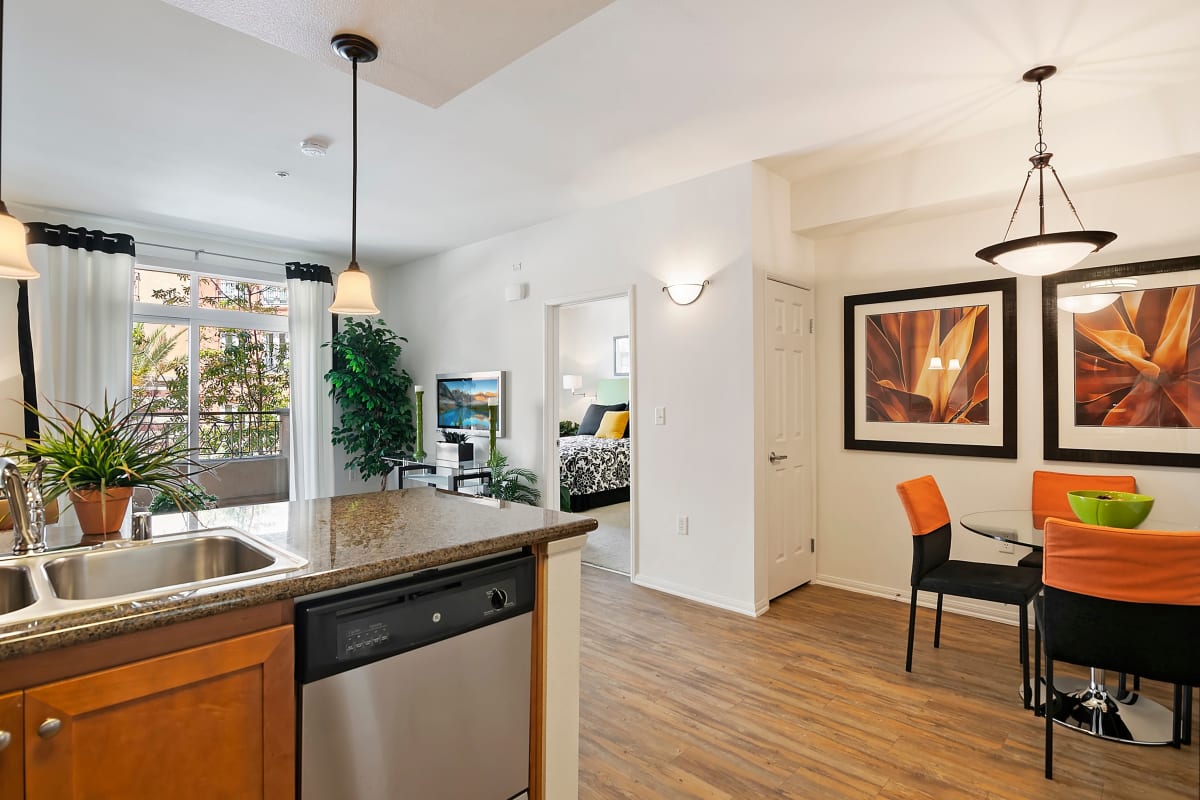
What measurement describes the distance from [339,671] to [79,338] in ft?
14.9

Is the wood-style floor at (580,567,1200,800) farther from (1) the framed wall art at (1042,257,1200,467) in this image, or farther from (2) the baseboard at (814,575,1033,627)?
(1) the framed wall art at (1042,257,1200,467)

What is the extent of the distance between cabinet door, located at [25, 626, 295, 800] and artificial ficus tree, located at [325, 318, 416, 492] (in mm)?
4544

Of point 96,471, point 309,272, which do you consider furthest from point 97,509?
point 309,272

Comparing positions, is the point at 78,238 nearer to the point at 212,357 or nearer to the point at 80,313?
the point at 80,313

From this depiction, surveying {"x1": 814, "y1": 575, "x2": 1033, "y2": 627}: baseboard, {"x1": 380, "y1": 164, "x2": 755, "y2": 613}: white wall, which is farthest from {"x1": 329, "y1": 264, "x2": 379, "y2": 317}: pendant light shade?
{"x1": 814, "y1": 575, "x2": 1033, "y2": 627}: baseboard

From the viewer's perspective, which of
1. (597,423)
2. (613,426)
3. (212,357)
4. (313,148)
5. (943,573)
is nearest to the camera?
(943,573)

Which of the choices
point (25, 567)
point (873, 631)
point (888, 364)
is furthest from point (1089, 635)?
point (25, 567)

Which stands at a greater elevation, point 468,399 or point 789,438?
point 468,399

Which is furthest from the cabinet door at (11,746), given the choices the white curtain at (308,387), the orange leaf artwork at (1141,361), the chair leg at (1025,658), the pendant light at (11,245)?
the white curtain at (308,387)

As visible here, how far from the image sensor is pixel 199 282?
17.0 ft

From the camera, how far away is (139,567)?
1463mm

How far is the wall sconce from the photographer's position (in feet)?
12.2

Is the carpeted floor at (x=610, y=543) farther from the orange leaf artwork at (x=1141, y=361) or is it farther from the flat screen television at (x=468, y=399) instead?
the orange leaf artwork at (x=1141, y=361)

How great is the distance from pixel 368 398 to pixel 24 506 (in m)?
4.24
